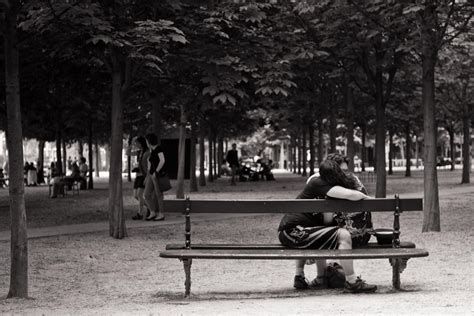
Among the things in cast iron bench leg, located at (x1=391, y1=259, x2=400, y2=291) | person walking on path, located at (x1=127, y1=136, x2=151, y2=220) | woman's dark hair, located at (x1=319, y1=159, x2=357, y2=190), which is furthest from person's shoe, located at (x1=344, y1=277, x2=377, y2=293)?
person walking on path, located at (x1=127, y1=136, x2=151, y2=220)

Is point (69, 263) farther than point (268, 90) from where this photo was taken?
No

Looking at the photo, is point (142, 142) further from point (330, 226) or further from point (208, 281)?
point (330, 226)

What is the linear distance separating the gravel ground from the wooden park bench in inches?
16.1

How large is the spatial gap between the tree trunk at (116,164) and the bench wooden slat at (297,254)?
6374 mm

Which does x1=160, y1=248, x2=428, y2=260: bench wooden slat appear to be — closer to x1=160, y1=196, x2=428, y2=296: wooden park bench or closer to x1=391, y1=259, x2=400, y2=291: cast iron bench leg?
x1=160, y1=196, x2=428, y2=296: wooden park bench

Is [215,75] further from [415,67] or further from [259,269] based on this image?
[415,67]

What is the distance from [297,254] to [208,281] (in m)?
2.00

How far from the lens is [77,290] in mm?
9578

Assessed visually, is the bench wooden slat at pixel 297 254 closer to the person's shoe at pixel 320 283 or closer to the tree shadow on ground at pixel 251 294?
the tree shadow on ground at pixel 251 294

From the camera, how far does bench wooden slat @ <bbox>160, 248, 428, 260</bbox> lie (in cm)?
834

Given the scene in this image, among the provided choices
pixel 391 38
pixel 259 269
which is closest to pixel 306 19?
pixel 391 38

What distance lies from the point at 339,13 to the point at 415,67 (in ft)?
19.3

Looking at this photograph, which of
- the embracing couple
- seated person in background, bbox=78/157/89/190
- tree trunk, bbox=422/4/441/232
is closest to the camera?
the embracing couple

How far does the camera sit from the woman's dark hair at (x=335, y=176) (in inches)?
347
